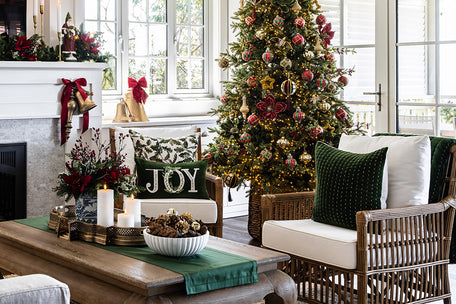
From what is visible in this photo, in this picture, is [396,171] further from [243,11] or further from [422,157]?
[243,11]

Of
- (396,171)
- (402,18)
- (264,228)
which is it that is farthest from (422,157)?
(402,18)

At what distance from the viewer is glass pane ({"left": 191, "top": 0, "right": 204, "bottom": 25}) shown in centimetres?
605

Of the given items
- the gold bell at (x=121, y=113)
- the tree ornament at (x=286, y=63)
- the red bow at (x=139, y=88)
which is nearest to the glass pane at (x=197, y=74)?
the red bow at (x=139, y=88)

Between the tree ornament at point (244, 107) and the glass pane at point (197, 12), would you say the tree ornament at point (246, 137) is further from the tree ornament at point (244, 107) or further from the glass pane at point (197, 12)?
the glass pane at point (197, 12)

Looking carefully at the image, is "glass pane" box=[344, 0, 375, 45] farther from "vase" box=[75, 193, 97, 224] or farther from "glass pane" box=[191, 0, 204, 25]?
"vase" box=[75, 193, 97, 224]

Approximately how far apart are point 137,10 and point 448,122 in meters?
2.79

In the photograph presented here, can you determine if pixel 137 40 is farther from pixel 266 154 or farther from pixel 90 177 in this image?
pixel 90 177

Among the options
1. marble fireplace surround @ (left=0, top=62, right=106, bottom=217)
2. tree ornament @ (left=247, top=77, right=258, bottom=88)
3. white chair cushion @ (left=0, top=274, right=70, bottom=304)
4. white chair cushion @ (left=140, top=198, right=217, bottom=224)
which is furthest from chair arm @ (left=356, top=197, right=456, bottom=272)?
marble fireplace surround @ (left=0, top=62, right=106, bottom=217)

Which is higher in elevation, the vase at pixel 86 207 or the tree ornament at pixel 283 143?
the tree ornament at pixel 283 143

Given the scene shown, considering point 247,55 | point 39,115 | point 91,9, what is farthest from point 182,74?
point 39,115

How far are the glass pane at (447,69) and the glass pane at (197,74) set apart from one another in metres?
2.34

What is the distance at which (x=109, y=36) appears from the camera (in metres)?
5.50

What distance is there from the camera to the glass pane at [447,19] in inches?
181

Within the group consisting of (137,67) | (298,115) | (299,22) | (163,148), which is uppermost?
(299,22)
